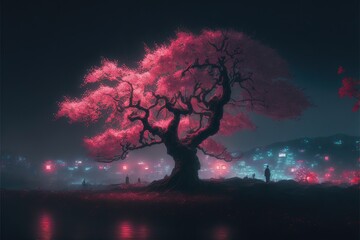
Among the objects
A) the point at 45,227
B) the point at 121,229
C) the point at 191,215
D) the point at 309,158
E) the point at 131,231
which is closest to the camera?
the point at 131,231

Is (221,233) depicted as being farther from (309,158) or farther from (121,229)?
(309,158)

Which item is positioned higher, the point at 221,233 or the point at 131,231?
the point at 131,231

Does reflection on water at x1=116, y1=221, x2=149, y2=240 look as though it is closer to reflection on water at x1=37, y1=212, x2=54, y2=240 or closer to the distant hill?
reflection on water at x1=37, y1=212, x2=54, y2=240

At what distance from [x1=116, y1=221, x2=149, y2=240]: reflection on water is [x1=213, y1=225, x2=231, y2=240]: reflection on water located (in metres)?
2.40

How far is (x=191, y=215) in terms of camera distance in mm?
14609

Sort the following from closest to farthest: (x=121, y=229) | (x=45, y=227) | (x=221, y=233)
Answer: (x=221, y=233), (x=121, y=229), (x=45, y=227)

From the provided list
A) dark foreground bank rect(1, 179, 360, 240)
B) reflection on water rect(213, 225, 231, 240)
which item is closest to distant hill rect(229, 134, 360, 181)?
dark foreground bank rect(1, 179, 360, 240)

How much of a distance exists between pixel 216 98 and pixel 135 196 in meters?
9.60

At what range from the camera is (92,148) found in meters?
24.8

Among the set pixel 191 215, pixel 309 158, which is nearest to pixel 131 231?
pixel 191 215

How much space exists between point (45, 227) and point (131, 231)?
11.9 ft

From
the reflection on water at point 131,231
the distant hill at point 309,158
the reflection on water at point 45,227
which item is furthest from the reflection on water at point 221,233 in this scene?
the distant hill at point 309,158

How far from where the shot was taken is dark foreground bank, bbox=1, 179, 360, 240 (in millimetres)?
11445

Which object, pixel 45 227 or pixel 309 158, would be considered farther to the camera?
pixel 309 158
